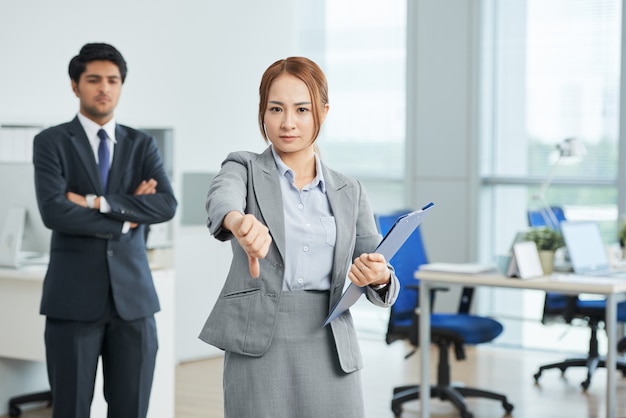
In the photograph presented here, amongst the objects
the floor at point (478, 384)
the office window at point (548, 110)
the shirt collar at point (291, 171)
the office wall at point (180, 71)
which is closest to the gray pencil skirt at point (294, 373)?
the shirt collar at point (291, 171)

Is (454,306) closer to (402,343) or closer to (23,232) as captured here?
(402,343)

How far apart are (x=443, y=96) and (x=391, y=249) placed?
5.42 m

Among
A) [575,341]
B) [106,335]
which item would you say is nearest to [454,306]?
[575,341]

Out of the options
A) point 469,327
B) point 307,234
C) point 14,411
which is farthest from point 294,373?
point 14,411

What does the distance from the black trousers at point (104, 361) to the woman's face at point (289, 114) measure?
1570 millimetres

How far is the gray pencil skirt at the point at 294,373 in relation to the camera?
209 cm

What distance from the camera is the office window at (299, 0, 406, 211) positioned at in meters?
7.78

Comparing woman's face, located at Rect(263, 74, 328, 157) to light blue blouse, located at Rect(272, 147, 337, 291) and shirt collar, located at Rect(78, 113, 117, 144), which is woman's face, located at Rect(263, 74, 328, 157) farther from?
shirt collar, located at Rect(78, 113, 117, 144)

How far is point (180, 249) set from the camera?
258 inches

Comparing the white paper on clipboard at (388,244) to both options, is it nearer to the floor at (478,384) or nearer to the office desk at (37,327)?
the office desk at (37,327)

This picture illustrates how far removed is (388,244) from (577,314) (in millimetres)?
4059

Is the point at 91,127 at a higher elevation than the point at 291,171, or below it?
higher

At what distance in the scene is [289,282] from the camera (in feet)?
6.93

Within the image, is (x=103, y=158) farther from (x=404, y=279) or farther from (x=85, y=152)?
(x=404, y=279)
